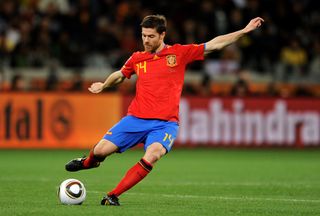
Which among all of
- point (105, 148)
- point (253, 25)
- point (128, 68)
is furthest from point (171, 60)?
point (105, 148)

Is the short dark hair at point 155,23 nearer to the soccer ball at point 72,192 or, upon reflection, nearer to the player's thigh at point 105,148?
the player's thigh at point 105,148

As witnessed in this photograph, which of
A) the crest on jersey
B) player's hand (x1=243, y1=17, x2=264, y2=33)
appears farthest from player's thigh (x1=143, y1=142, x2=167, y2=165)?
player's hand (x1=243, y1=17, x2=264, y2=33)

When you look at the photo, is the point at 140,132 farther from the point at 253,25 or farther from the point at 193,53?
the point at 253,25

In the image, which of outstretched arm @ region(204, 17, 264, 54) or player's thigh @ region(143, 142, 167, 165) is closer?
player's thigh @ region(143, 142, 167, 165)

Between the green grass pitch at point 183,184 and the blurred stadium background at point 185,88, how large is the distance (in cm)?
7

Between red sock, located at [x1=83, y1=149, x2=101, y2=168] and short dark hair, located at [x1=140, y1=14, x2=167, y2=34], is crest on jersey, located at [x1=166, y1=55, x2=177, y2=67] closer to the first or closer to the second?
short dark hair, located at [x1=140, y1=14, x2=167, y2=34]

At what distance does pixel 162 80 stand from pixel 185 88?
1244 centimetres

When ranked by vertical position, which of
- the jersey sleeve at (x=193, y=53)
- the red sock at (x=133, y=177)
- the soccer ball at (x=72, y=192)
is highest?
the jersey sleeve at (x=193, y=53)

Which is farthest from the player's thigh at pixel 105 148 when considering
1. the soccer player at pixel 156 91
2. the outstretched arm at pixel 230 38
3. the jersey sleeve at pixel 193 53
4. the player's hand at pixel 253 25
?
the player's hand at pixel 253 25

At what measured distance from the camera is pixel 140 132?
379 inches

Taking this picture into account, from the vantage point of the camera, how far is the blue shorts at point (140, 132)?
31.1 feet

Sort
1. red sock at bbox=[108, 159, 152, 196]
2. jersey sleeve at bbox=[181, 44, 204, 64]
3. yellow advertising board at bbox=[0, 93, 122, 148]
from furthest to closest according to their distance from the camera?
yellow advertising board at bbox=[0, 93, 122, 148] < jersey sleeve at bbox=[181, 44, 204, 64] < red sock at bbox=[108, 159, 152, 196]

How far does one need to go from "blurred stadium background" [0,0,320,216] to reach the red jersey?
4.32 meters

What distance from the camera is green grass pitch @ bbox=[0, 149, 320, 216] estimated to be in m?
9.02
